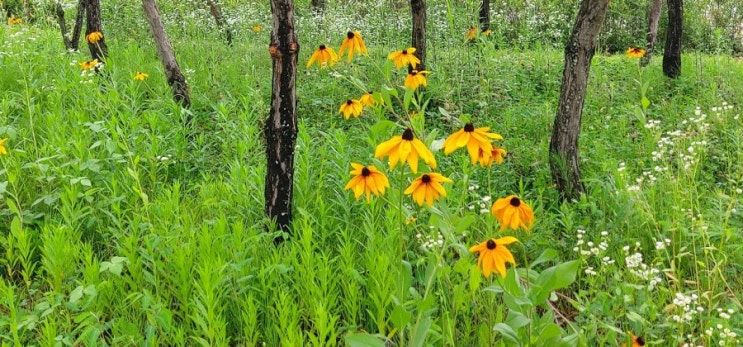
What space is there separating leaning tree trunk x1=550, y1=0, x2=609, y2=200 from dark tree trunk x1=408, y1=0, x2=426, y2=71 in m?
2.26

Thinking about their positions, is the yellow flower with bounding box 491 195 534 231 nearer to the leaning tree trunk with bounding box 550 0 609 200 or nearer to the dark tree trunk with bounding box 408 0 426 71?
the leaning tree trunk with bounding box 550 0 609 200

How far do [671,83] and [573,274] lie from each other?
6.11 metres

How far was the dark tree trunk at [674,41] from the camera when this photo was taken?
22.7 ft

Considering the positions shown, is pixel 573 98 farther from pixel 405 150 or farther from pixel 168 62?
pixel 168 62

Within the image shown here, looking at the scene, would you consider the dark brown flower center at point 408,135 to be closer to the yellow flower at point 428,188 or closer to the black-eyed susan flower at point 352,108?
the yellow flower at point 428,188

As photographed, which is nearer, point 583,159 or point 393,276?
point 393,276

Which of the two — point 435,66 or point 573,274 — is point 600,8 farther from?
point 435,66

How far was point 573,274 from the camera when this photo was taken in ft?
5.46

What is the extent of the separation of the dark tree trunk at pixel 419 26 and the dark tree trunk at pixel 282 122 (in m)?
2.94

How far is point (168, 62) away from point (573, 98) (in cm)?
365

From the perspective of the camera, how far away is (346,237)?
2691 mm

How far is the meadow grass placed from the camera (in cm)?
212

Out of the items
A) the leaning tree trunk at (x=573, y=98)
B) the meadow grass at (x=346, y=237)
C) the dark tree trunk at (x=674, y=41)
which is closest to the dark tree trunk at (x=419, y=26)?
the meadow grass at (x=346, y=237)

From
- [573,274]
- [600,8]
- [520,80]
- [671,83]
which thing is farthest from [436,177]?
[671,83]
